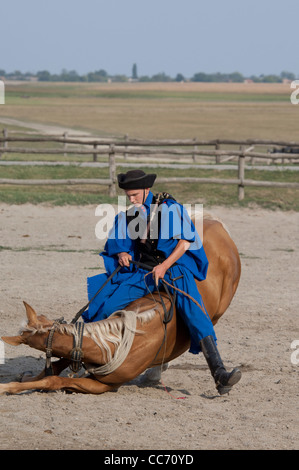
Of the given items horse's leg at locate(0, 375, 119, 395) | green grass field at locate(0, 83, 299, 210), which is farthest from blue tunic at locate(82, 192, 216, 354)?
green grass field at locate(0, 83, 299, 210)

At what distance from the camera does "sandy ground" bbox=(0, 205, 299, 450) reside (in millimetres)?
4695

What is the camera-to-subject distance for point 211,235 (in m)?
6.42

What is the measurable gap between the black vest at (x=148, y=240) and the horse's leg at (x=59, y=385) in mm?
1003

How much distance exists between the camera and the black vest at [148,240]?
5.66 metres

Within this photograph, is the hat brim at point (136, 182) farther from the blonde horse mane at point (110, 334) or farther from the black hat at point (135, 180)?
the blonde horse mane at point (110, 334)

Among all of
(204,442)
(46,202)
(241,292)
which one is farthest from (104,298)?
(46,202)

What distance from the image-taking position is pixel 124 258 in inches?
223

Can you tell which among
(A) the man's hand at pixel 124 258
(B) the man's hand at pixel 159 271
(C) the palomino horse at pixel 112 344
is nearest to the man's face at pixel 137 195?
(A) the man's hand at pixel 124 258

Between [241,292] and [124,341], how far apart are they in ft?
13.6

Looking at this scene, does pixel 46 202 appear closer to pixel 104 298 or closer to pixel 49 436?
A: pixel 104 298

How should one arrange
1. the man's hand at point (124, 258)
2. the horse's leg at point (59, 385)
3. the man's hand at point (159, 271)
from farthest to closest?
the man's hand at point (124, 258) < the man's hand at point (159, 271) < the horse's leg at point (59, 385)

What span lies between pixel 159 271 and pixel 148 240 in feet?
1.06

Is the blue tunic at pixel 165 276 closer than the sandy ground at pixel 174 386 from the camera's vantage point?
No

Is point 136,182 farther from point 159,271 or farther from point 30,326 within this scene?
point 30,326
